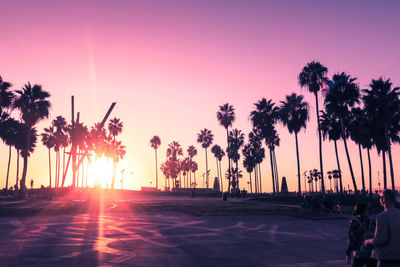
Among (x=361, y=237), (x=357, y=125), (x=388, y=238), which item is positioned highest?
(x=357, y=125)

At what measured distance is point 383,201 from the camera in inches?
175

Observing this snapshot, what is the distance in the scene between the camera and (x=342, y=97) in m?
41.3

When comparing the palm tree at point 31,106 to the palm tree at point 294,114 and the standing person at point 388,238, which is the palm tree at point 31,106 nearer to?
the palm tree at point 294,114

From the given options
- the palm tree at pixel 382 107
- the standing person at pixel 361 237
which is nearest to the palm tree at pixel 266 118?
the palm tree at pixel 382 107

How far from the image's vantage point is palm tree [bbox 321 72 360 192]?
135 ft

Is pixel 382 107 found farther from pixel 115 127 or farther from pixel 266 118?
pixel 115 127

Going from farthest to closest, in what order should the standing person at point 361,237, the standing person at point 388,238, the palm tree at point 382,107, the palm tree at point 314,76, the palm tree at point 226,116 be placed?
the palm tree at point 226,116
the palm tree at point 314,76
the palm tree at point 382,107
the standing person at point 361,237
the standing person at point 388,238

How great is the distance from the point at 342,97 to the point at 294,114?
32.8ft

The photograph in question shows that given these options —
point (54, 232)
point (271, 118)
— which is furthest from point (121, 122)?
point (54, 232)

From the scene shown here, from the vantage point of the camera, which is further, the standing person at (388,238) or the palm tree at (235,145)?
the palm tree at (235,145)

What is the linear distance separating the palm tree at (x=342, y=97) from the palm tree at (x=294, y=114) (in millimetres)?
7751

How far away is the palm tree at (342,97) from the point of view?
41.0 metres

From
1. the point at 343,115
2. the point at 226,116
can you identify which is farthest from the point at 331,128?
the point at 226,116

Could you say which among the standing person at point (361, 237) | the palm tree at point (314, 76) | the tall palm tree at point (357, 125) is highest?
the palm tree at point (314, 76)
